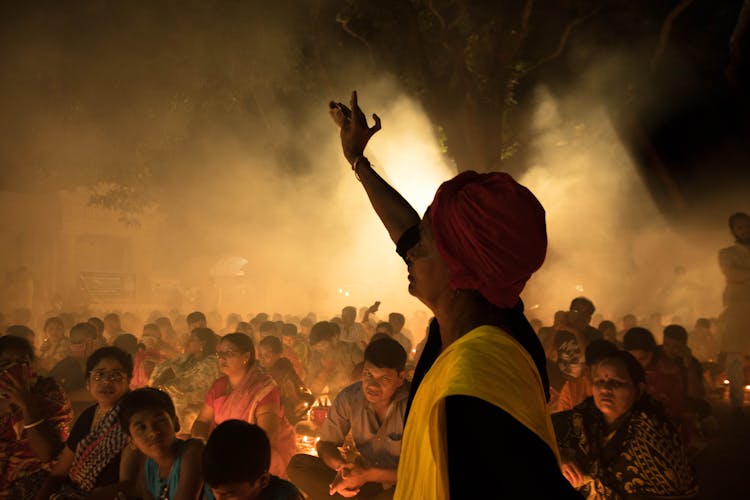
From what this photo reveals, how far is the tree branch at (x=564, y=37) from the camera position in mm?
10344

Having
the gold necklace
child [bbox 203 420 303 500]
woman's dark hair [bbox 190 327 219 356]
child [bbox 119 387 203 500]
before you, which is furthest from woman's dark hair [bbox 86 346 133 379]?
woman's dark hair [bbox 190 327 219 356]

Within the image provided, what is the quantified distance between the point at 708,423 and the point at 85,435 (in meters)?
6.60

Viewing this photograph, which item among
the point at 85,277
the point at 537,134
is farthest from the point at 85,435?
the point at 85,277

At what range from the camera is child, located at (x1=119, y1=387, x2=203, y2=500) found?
10.6 ft

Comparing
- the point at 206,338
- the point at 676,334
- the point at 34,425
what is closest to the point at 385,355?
the point at 34,425

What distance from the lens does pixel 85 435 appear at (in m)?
3.94

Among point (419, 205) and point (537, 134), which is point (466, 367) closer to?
point (419, 205)

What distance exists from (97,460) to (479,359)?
3124 mm

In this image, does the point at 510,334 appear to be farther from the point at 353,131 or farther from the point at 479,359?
the point at 353,131

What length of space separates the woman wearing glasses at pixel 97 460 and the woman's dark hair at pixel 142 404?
0.86 feet

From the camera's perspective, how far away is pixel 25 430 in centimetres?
427

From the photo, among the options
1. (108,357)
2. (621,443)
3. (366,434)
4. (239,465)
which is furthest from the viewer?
(366,434)

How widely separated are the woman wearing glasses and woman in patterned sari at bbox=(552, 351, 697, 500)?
8.16ft

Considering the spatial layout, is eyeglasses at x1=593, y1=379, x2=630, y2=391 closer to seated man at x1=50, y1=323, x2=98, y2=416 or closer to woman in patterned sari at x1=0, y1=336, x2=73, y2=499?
woman in patterned sari at x1=0, y1=336, x2=73, y2=499
